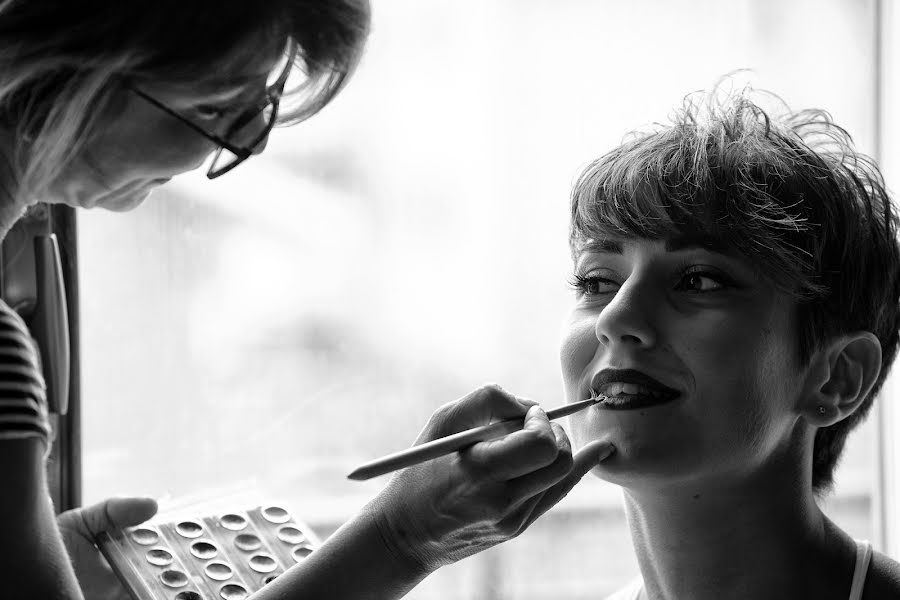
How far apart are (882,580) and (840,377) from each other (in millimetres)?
241

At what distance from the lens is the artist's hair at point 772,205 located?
3.42 feet

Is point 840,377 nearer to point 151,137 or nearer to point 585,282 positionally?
point 585,282

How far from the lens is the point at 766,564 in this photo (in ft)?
3.55

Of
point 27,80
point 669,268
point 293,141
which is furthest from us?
point 293,141

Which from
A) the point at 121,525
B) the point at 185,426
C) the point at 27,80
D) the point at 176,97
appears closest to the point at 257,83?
the point at 176,97

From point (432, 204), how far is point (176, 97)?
89cm

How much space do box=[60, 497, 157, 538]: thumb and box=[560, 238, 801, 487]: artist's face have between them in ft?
1.97

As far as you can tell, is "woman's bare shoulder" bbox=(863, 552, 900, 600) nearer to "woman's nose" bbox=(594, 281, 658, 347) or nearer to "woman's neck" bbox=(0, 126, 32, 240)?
"woman's nose" bbox=(594, 281, 658, 347)

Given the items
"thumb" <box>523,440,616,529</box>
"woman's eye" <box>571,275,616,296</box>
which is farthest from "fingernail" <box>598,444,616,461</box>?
"woman's eye" <box>571,275,616,296</box>

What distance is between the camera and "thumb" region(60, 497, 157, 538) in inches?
47.8

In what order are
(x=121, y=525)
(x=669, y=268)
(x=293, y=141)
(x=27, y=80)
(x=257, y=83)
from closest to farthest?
(x=27, y=80) → (x=257, y=83) → (x=669, y=268) → (x=121, y=525) → (x=293, y=141)

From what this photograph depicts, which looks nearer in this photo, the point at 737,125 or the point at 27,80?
the point at 27,80

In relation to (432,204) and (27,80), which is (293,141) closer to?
(432,204)

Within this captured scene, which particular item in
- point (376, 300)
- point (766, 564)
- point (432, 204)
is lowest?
point (766, 564)
